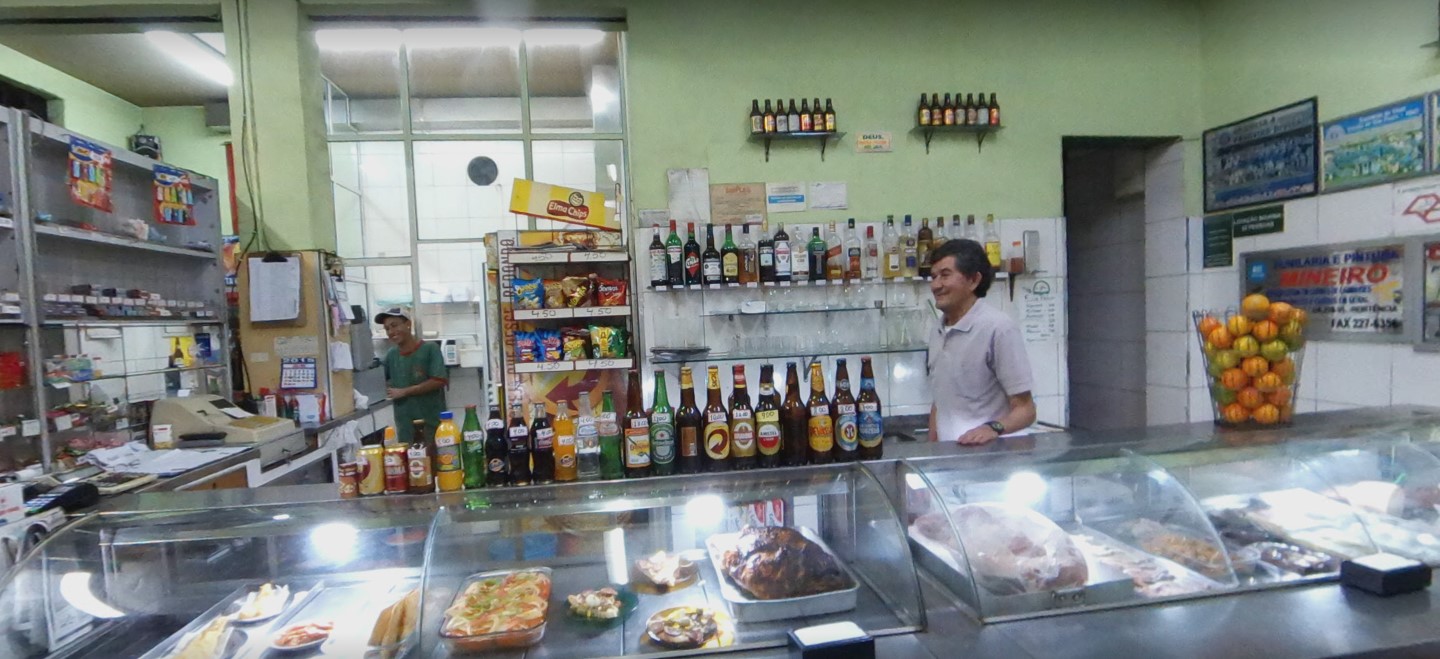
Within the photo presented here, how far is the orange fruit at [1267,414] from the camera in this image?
2059 mm

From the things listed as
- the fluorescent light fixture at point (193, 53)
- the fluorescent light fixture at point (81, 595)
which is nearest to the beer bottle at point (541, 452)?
the fluorescent light fixture at point (81, 595)

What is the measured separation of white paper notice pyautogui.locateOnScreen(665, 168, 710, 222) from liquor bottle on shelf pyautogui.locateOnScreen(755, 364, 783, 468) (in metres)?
2.55

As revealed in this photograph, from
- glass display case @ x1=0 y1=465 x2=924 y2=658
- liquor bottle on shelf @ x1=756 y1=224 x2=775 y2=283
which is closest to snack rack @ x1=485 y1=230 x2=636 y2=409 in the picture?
liquor bottle on shelf @ x1=756 y1=224 x2=775 y2=283

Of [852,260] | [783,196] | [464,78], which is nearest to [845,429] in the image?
[852,260]

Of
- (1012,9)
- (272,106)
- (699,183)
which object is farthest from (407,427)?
(1012,9)

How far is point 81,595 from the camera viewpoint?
5.07ft

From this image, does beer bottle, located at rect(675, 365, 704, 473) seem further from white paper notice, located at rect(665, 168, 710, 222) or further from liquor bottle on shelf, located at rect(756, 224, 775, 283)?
white paper notice, located at rect(665, 168, 710, 222)

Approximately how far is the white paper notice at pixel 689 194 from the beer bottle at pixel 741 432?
2.55 m

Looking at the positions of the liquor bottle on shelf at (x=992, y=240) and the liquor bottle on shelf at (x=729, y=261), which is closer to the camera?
the liquor bottle on shelf at (x=729, y=261)

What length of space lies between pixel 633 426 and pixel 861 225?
2957 mm

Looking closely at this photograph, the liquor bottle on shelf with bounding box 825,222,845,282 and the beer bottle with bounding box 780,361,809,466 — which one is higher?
the liquor bottle on shelf with bounding box 825,222,845,282

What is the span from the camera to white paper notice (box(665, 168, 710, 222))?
4.17 metres

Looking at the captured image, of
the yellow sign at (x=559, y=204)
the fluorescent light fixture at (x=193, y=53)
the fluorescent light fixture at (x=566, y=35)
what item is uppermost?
the fluorescent light fixture at (x=193, y=53)

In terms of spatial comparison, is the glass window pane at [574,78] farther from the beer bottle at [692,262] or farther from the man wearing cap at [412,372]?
the man wearing cap at [412,372]
